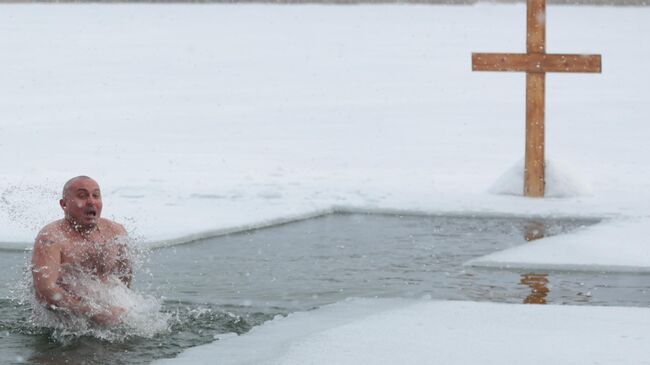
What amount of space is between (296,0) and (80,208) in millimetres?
48432

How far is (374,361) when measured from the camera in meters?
5.77

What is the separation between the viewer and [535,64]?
39.2 feet

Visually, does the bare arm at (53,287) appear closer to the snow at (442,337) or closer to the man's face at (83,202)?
the man's face at (83,202)

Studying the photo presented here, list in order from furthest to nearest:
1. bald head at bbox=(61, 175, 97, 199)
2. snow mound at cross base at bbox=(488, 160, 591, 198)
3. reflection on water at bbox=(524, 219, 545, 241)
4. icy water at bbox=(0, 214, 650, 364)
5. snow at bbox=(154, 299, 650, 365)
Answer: snow mound at cross base at bbox=(488, 160, 591, 198)
reflection on water at bbox=(524, 219, 545, 241)
bald head at bbox=(61, 175, 97, 199)
icy water at bbox=(0, 214, 650, 364)
snow at bbox=(154, 299, 650, 365)

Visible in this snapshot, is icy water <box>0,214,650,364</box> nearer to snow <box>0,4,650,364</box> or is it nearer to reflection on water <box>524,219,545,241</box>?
reflection on water <box>524,219,545,241</box>

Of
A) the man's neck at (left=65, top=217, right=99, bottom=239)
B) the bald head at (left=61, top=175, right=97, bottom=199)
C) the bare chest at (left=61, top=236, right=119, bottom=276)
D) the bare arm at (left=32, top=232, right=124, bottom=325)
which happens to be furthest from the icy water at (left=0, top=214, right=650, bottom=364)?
the bald head at (left=61, top=175, right=97, bottom=199)

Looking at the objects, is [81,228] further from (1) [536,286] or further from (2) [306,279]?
(1) [536,286]

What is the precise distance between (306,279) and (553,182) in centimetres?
466

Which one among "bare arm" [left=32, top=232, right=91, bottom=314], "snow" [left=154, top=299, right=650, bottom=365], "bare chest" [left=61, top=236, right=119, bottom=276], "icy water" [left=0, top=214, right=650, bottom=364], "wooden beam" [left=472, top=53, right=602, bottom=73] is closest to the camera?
"snow" [left=154, top=299, right=650, bottom=365]

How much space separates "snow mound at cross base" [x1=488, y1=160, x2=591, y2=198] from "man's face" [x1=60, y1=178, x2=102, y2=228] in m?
6.20

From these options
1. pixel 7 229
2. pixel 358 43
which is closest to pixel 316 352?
pixel 7 229

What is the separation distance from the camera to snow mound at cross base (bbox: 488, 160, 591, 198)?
12.3 m

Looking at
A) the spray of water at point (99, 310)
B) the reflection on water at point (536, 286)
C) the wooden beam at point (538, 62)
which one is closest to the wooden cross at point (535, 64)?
the wooden beam at point (538, 62)

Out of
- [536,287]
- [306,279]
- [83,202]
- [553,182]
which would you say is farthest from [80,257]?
[553,182]
